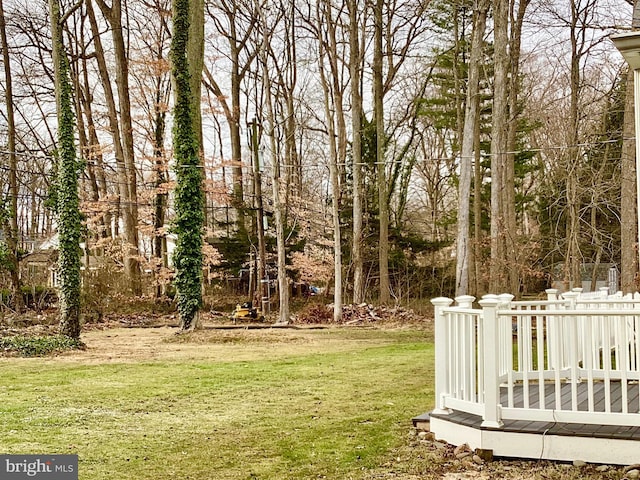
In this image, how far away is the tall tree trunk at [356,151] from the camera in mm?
22141

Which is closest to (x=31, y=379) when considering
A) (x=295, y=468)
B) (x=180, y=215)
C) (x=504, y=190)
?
(x=295, y=468)

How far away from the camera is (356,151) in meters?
22.2

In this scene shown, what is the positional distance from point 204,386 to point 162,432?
2901mm

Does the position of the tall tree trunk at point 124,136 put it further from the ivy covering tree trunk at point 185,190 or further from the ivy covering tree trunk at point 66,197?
the ivy covering tree trunk at point 66,197

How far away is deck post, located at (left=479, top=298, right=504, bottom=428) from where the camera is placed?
5.37 meters

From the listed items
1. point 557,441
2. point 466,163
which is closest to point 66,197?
point 466,163

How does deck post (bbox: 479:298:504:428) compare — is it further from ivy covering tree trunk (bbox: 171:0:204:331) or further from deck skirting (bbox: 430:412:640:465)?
ivy covering tree trunk (bbox: 171:0:204:331)

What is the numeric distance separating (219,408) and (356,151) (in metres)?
15.2

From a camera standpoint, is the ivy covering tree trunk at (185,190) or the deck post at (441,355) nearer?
the deck post at (441,355)

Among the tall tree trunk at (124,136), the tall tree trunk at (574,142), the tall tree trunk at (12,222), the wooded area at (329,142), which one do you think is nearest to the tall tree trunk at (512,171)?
the wooded area at (329,142)

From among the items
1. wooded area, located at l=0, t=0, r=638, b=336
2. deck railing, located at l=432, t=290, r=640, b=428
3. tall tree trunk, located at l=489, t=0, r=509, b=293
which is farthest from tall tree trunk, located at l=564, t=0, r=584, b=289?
deck railing, located at l=432, t=290, r=640, b=428

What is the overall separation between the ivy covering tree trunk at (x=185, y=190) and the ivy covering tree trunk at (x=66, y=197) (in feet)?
9.65

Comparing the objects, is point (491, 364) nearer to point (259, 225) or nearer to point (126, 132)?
point (259, 225)

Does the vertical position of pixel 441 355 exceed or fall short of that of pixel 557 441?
it exceeds it
